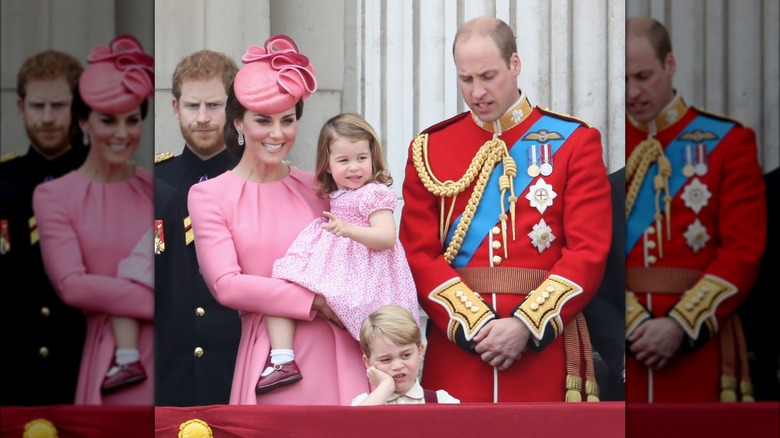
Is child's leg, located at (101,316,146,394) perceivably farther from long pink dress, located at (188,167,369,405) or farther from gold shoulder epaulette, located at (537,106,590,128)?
gold shoulder epaulette, located at (537,106,590,128)

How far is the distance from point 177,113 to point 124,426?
115 centimetres

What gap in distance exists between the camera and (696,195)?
3398mm

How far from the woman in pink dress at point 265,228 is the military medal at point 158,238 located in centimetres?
13

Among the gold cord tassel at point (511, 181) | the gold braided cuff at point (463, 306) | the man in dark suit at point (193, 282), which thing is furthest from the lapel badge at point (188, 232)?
the gold cord tassel at point (511, 181)

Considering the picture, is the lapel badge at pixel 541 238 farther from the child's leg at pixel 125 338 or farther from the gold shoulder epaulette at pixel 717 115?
the child's leg at pixel 125 338

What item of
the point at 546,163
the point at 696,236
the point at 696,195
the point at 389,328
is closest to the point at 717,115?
the point at 696,195

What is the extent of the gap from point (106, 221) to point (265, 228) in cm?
59

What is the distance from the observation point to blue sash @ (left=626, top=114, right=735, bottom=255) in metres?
3.19

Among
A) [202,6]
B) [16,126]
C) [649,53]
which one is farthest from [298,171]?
[649,53]

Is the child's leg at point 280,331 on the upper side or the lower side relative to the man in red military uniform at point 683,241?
lower

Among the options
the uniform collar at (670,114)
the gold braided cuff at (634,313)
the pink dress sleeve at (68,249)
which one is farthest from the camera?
the pink dress sleeve at (68,249)

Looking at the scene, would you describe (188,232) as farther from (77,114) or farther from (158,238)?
(77,114)

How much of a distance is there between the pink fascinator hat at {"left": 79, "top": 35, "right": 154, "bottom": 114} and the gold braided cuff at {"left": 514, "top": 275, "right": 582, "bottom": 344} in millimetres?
1560

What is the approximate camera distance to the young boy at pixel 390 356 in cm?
437
